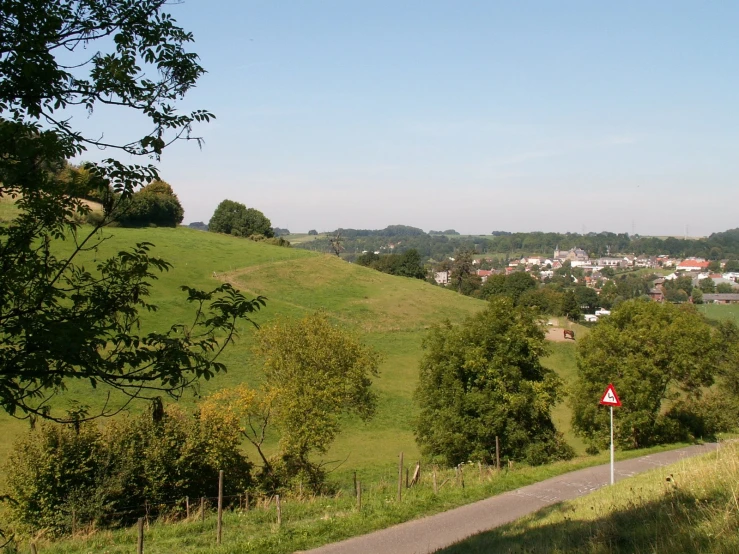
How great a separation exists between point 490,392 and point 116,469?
52.2 feet

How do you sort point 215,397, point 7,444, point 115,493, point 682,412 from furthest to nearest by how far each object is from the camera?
point 682,412, point 7,444, point 215,397, point 115,493

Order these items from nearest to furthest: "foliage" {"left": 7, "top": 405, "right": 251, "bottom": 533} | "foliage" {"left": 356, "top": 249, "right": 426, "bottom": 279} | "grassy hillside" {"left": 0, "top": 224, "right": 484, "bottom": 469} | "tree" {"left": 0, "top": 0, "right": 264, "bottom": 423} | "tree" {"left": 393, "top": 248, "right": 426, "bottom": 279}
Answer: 1. "tree" {"left": 0, "top": 0, "right": 264, "bottom": 423}
2. "foliage" {"left": 7, "top": 405, "right": 251, "bottom": 533}
3. "grassy hillside" {"left": 0, "top": 224, "right": 484, "bottom": 469}
4. "tree" {"left": 393, "top": 248, "right": 426, "bottom": 279}
5. "foliage" {"left": 356, "top": 249, "right": 426, "bottom": 279}

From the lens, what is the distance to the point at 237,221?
117 meters

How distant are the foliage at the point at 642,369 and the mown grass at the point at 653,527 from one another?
21461mm

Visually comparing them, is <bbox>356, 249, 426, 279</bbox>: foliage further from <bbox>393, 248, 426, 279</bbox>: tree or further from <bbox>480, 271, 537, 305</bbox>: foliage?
<bbox>480, 271, 537, 305</bbox>: foliage

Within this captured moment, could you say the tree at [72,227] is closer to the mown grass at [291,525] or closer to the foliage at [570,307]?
the mown grass at [291,525]

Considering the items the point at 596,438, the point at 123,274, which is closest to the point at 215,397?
the point at 123,274

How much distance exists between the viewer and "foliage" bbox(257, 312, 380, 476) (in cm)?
2453

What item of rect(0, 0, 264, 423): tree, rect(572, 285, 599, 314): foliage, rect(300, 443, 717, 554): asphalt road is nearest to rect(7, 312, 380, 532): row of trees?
rect(300, 443, 717, 554): asphalt road

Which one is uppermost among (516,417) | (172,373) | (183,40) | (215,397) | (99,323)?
(183,40)

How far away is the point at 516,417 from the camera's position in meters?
27.8

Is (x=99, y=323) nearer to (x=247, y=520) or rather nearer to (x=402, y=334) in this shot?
(x=247, y=520)

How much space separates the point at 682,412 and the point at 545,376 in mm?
12248

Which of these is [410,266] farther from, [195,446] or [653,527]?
[653,527]
